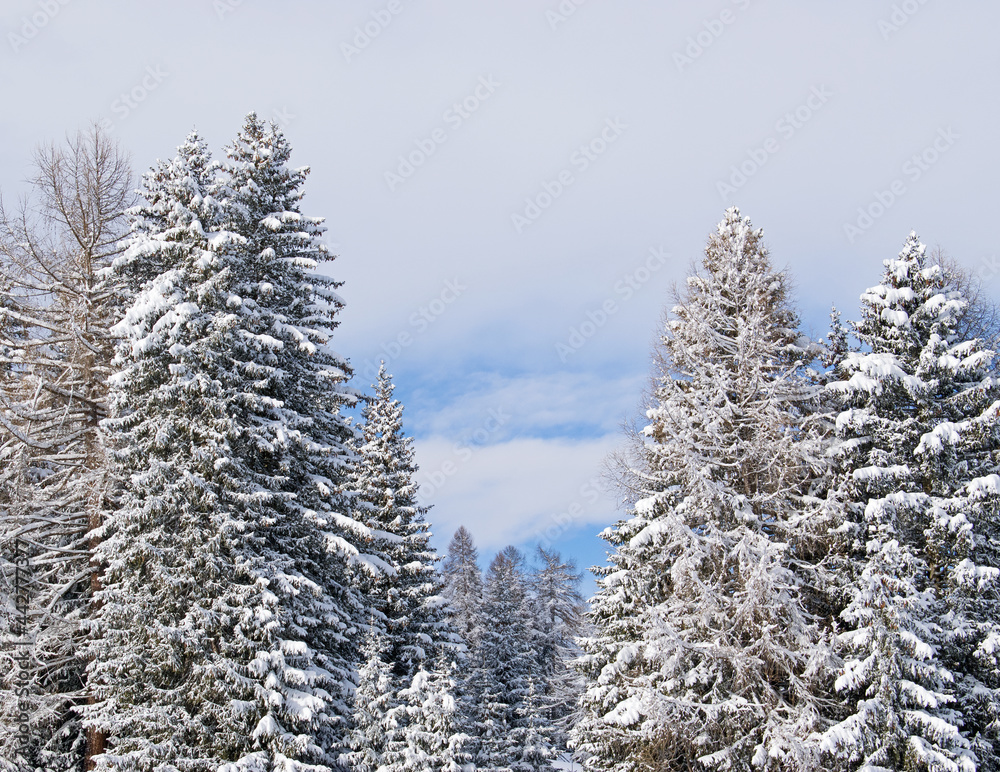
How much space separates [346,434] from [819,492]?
11.0 metres

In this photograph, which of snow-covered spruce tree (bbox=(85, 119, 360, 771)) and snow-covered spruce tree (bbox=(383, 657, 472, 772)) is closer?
snow-covered spruce tree (bbox=(85, 119, 360, 771))

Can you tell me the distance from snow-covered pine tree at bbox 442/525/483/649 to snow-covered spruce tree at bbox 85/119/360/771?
→ 19856 millimetres

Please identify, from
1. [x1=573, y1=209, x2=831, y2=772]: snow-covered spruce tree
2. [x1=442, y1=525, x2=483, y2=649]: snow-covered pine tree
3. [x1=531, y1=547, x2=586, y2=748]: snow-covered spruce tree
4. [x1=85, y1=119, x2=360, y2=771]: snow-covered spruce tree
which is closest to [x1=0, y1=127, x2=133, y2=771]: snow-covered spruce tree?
[x1=85, y1=119, x2=360, y2=771]: snow-covered spruce tree

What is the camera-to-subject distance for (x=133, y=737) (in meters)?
12.8

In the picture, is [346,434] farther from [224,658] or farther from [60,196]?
[60,196]

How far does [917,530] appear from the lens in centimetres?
1496

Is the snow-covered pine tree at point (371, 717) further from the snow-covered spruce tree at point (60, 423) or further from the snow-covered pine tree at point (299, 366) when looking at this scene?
the snow-covered spruce tree at point (60, 423)

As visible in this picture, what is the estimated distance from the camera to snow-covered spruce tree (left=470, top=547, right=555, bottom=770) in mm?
26094

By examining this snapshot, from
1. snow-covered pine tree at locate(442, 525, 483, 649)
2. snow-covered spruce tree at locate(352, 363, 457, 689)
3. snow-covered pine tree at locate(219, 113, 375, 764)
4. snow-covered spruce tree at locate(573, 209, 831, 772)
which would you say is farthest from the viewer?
snow-covered pine tree at locate(442, 525, 483, 649)

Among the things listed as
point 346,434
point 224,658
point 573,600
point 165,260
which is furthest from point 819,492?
point 573,600

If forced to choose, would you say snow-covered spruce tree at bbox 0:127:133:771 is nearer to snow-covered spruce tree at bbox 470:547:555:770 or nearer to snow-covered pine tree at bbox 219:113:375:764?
snow-covered pine tree at bbox 219:113:375:764

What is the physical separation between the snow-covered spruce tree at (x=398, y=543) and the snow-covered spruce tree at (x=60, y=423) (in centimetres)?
665

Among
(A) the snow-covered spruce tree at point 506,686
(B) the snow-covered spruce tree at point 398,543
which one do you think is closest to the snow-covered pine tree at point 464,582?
(A) the snow-covered spruce tree at point 506,686

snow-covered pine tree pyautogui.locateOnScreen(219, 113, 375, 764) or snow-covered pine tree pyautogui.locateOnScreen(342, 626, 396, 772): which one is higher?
snow-covered pine tree pyautogui.locateOnScreen(219, 113, 375, 764)
